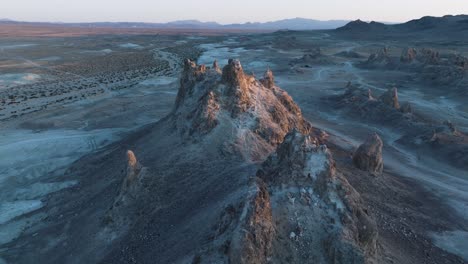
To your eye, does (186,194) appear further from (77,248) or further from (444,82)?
(444,82)

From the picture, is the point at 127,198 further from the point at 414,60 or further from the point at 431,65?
the point at 414,60

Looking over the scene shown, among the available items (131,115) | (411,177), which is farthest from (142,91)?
(411,177)

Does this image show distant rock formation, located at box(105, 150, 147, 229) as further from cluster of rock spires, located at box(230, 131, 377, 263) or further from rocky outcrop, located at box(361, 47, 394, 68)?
rocky outcrop, located at box(361, 47, 394, 68)

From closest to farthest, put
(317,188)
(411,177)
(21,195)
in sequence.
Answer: (317,188)
(21,195)
(411,177)

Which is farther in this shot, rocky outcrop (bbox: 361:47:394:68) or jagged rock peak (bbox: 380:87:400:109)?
rocky outcrop (bbox: 361:47:394:68)

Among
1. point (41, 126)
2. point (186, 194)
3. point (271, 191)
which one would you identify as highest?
point (271, 191)

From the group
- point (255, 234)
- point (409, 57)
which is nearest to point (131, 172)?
point (255, 234)

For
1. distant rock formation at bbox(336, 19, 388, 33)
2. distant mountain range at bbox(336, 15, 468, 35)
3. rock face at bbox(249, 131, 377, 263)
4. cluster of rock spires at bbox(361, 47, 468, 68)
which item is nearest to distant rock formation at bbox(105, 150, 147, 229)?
rock face at bbox(249, 131, 377, 263)

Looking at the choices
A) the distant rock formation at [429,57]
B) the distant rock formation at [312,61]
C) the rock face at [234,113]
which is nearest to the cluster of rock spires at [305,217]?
the rock face at [234,113]
